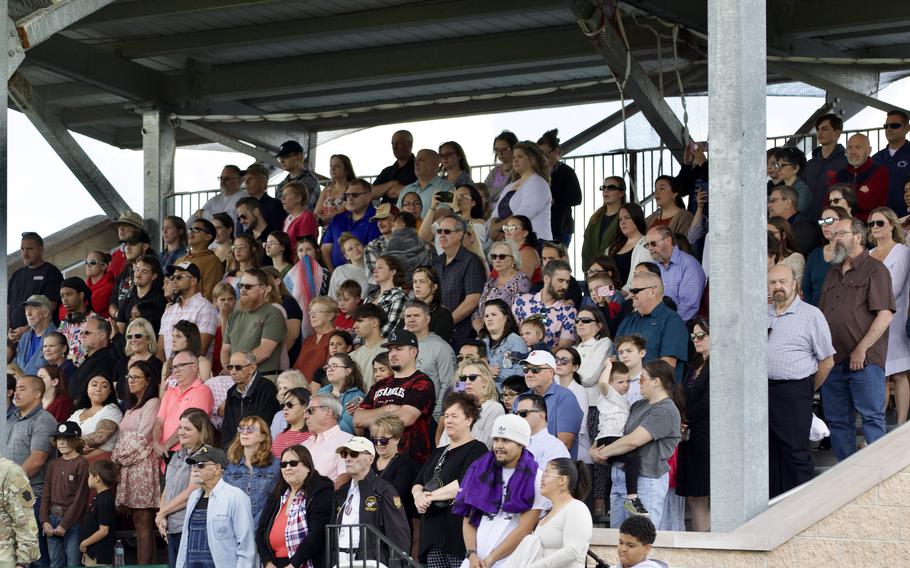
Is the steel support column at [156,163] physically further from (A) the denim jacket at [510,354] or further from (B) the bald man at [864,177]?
(B) the bald man at [864,177]

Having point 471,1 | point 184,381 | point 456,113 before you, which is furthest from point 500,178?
point 456,113

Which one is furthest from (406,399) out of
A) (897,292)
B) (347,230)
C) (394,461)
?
(347,230)

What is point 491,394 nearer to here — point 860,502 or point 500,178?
point 860,502

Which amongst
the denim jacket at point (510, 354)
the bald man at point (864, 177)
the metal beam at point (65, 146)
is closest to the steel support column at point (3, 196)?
the denim jacket at point (510, 354)

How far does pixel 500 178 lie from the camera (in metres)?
14.5

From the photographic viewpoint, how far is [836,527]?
320 inches

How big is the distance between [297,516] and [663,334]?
2.72 m

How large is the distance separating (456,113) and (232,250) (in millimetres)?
6898

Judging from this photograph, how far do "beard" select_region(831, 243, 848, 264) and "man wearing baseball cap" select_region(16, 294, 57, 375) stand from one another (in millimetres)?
7473

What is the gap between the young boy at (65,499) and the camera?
11.2m

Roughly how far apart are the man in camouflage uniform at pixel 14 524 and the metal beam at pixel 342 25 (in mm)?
A: 8268

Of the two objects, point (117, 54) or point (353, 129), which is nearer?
point (117, 54)

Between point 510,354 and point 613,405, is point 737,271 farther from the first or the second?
point 510,354

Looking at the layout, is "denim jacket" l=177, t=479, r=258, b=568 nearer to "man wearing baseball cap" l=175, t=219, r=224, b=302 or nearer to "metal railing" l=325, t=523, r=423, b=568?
"metal railing" l=325, t=523, r=423, b=568
